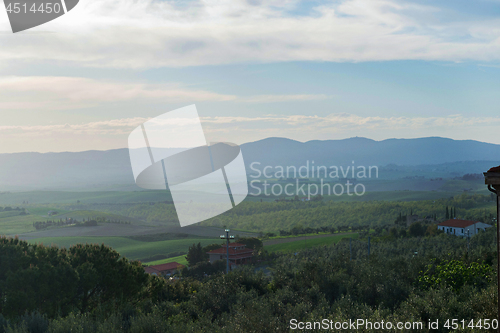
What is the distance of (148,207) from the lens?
123938mm

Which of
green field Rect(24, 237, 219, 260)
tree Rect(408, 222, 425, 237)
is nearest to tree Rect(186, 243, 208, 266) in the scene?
green field Rect(24, 237, 219, 260)

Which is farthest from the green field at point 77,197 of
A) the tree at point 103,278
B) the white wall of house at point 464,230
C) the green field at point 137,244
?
the tree at point 103,278

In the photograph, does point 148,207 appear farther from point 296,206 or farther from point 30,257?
point 30,257

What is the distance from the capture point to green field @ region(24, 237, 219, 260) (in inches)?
2896

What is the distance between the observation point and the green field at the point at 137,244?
7355 centimetres

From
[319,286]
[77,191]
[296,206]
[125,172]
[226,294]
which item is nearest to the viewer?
[226,294]

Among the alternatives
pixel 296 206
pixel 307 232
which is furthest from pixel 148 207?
pixel 307 232

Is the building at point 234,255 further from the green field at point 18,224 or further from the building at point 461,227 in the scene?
the green field at point 18,224

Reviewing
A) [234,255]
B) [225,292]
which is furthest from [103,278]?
[234,255]

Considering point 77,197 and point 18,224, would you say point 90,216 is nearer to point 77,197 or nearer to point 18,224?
point 18,224

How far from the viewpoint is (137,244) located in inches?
3216

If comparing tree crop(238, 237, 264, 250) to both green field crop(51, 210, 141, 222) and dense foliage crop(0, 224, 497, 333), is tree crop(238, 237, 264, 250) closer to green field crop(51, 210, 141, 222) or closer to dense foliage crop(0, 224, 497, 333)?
dense foliage crop(0, 224, 497, 333)

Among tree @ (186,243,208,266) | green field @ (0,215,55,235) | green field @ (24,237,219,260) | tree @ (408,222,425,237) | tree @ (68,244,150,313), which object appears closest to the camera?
tree @ (68,244,150,313)

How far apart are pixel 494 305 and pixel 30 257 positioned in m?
14.7
